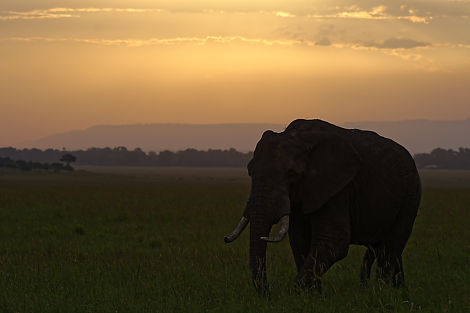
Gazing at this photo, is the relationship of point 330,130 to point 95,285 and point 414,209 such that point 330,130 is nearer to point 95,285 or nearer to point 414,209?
point 414,209

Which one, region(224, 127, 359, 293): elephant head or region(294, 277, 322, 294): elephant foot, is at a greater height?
region(224, 127, 359, 293): elephant head

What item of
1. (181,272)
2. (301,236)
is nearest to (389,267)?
(301,236)

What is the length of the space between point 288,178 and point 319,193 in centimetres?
51

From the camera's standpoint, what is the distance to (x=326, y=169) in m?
9.49

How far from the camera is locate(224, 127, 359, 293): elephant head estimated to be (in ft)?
29.1

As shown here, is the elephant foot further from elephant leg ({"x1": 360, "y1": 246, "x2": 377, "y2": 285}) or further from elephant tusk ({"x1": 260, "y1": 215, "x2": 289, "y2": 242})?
elephant leg ({"x1": 360, "y1": 246, "x2": 377, "y2": 285})

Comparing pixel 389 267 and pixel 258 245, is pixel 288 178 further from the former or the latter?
pixel 389 267

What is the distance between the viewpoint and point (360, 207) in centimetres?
1010

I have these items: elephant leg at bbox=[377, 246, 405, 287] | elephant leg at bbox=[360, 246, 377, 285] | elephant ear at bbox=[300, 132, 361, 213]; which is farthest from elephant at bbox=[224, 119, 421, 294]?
elephant leg at bbox=[360, 246, 377, 285]

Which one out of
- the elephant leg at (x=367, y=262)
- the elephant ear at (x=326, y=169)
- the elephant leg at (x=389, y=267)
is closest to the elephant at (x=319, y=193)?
the elephant ear at (x=326, y=169)

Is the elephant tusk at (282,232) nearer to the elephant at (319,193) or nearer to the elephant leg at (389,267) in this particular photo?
the elephant at (319,193)

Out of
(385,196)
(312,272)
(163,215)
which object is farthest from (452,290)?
(163,215)

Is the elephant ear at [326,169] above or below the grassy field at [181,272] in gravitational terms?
above

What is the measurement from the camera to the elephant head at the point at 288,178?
8859 millimetres
